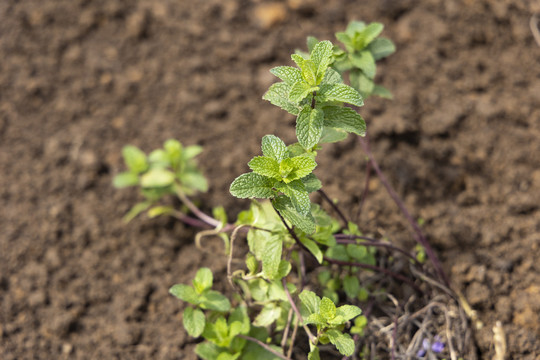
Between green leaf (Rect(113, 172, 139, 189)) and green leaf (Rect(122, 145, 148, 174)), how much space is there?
25 millimetres

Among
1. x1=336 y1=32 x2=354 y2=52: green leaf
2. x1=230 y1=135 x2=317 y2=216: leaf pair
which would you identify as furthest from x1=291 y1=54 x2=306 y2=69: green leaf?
x1=336 y1=32 x2=354 y2=52: green leaf

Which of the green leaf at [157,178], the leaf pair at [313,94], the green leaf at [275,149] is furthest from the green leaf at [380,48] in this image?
the green leaf at [157,178]

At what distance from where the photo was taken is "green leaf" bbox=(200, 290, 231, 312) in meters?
1.86

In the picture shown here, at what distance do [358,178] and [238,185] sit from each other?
3.57 feet

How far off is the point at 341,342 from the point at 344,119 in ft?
2.21

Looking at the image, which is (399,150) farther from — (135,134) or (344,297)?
(135,134)

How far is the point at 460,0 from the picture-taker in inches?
115

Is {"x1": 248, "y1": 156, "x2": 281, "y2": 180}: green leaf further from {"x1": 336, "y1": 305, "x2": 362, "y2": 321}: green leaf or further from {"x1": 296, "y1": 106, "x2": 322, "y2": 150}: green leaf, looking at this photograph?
{"x1": 336, "y1": 305, "x2": 362, "y2": 321}: green leaf

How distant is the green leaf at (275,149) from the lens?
5.27 feet

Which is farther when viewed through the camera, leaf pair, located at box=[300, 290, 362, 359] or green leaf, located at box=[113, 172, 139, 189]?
green leaf, located at box=[113, 172, 139, 189]

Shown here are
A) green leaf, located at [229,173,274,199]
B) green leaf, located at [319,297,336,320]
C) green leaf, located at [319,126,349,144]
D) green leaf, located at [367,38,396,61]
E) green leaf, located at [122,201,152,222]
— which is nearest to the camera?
green leaf, located at [229,173,274,199]

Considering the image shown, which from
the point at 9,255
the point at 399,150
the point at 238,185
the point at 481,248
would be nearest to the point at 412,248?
the point at 481,248

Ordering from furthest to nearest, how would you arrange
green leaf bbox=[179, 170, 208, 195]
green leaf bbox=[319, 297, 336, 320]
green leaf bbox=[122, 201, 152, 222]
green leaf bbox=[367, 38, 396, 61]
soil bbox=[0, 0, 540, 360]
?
green leaf bbox=[122, 201, 152, 222], green leaf bbox=[179, 170, 208, 195], soil bbox=[0, 0, 540, 360], green leaf bbox=[367, 38, 396, 61], green leaf bbox=[319, 297, 336, 320]

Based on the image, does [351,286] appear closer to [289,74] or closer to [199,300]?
[199,300]
